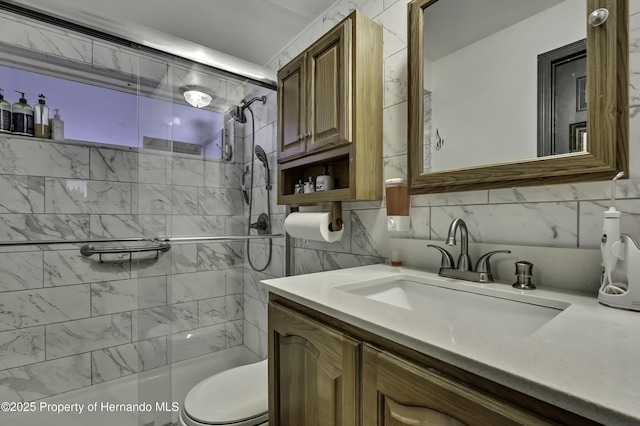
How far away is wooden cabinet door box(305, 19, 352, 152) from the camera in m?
1.27

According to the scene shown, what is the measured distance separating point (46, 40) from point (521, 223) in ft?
8.80

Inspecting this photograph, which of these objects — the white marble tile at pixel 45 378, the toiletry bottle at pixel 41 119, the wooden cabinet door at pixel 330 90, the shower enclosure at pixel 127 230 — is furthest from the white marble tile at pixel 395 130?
the white marble tile at pixel 45 378

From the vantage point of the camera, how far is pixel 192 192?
1810mm

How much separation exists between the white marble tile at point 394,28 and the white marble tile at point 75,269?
2017mm

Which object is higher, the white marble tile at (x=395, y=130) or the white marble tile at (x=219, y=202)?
the white marble tile at (x=395, y=130)

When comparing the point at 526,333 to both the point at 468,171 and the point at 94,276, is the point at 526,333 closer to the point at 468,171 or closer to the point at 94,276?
the point at 468,171

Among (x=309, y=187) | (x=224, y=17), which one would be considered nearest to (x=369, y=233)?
(x=309, y=187)

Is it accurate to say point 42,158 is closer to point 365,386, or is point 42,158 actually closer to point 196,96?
point 196,96

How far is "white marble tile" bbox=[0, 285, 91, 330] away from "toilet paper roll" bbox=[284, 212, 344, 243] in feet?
4.84

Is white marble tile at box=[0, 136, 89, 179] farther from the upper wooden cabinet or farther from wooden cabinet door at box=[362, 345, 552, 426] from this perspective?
wooden cabinet door at box=[362, 345, 552, 426]

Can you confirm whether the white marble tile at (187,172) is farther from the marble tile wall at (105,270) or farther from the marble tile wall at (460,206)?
the marble tile wall at (460,206)

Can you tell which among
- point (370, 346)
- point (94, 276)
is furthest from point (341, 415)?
point (94, 276)

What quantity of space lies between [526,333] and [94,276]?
7.62 feet

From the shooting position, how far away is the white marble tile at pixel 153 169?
1741 millimetres
